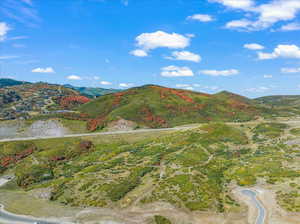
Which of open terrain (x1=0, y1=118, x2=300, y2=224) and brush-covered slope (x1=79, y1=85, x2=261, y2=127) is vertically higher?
brush-covered slope (x1=79, y1=85, x2=261, y2=127)

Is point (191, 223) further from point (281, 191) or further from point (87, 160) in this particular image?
point (87, 160)

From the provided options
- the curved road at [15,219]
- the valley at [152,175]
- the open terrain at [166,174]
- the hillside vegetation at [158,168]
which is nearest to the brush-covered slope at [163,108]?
the valley at [152,175]

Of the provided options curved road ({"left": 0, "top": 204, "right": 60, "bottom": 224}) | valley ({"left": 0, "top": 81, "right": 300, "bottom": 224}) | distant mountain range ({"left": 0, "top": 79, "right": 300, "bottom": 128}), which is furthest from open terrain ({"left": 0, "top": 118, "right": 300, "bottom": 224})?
distant mountain range ({"left": 0, "top": 79, "right": 300, "bottom": 128})

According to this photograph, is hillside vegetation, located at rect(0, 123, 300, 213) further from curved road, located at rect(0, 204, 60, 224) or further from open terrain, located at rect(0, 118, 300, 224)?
curved road, located at rect(0, 204, 60, 224)

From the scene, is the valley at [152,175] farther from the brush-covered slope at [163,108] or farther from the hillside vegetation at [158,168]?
the brush-covered slope at [163,108]

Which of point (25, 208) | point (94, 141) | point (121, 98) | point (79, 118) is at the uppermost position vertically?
point (121, 98)

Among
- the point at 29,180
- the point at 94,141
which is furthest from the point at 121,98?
the point at 29,180
